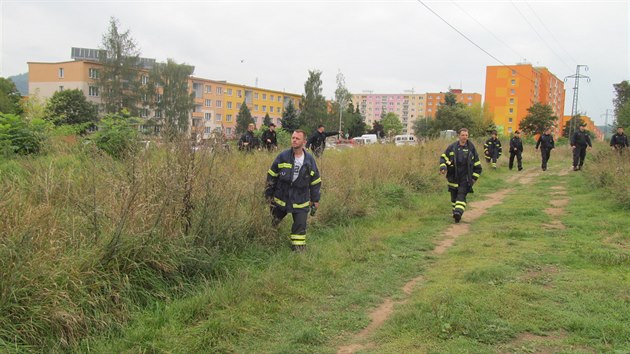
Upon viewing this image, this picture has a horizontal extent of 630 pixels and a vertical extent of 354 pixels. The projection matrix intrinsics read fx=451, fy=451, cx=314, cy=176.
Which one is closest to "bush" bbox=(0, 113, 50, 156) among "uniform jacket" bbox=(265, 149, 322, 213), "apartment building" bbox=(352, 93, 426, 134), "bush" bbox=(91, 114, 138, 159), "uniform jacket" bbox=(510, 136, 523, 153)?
"bush" bbox=(91, 114, 138, 159)

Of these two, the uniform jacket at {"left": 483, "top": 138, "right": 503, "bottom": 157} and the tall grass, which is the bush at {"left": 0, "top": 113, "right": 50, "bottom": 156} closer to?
the tall grass

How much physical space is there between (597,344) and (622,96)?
3323 inches

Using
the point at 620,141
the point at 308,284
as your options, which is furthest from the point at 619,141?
the point at 308,284

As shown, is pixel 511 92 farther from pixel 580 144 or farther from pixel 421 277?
pixel 421 277

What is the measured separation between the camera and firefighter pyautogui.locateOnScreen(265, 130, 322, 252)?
6.56 metres

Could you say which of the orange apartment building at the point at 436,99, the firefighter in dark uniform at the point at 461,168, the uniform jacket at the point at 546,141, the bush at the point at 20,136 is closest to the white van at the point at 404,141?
the uniform jacket at the point at 546,141

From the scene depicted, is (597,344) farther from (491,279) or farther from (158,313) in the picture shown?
(158,313)

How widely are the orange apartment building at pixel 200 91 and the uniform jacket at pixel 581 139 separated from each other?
30.7m

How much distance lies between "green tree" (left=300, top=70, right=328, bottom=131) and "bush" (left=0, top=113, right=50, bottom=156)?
218 feet

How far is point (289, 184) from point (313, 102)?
231 feet

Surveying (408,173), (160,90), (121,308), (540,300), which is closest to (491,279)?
(540,300)

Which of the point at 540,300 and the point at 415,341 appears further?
the point at 540,300

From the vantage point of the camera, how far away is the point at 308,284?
17.4ft

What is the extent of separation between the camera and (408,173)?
13.1m
